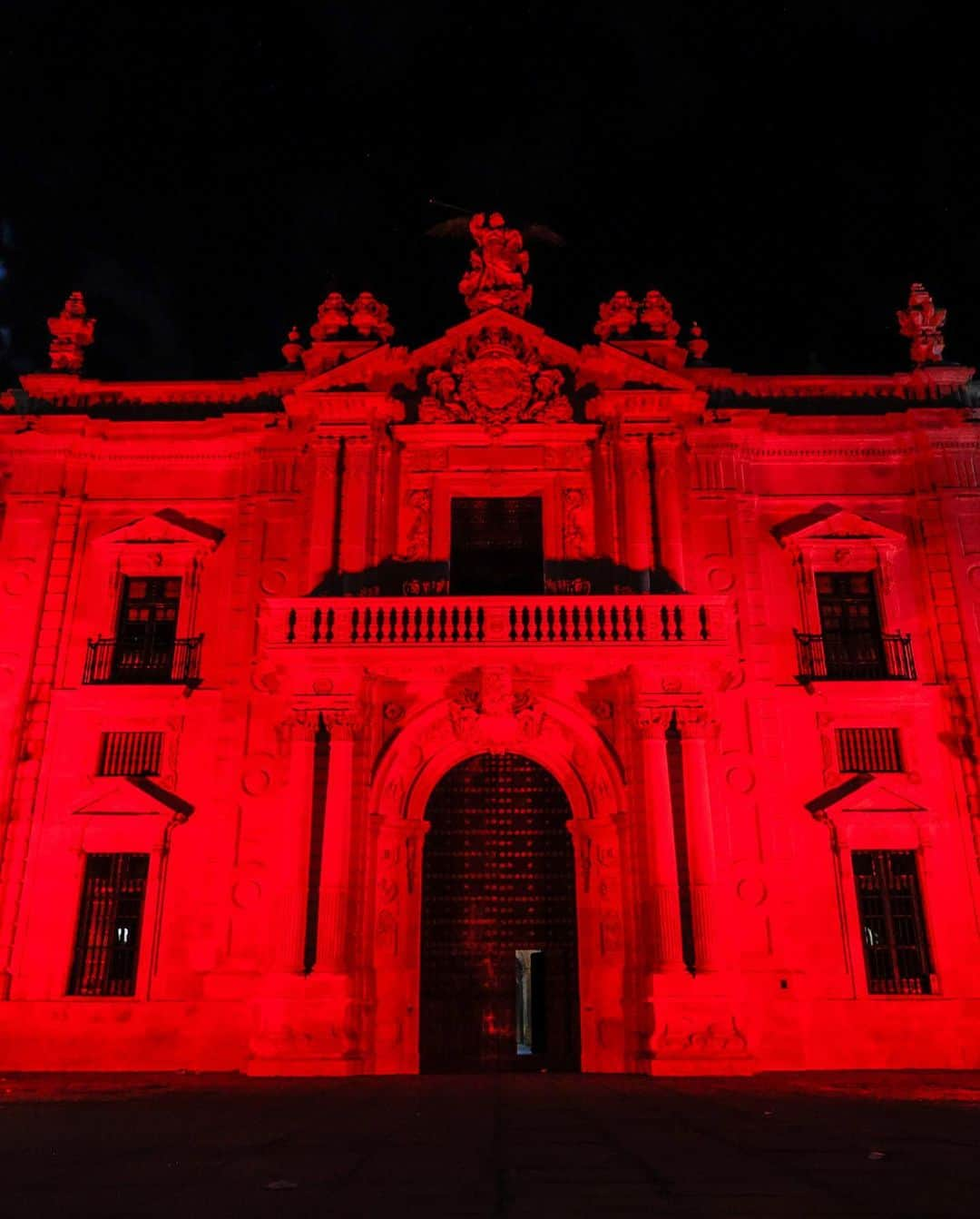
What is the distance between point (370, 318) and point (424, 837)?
11469 mm

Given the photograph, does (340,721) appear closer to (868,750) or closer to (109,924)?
(109,924)

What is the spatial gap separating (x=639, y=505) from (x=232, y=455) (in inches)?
352

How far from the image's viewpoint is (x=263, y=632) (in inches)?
689

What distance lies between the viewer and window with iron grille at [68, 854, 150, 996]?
57.2 ft

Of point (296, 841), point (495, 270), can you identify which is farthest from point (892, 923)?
point (495, 270)

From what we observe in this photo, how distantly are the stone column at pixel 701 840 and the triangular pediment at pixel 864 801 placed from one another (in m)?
2.40

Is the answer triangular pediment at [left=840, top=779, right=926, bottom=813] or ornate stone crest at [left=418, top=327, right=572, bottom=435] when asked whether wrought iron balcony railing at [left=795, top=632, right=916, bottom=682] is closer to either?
triangular pediment at [left=840, top=779, right=926, bottom=813]

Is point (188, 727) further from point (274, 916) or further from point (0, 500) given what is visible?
point (0, 500)

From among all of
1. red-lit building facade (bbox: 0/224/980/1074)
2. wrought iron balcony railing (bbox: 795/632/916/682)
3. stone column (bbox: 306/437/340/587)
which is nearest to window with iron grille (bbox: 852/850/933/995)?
red-lit building facade (bbox: 0/224/980/1074)

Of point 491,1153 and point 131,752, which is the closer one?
point 491,1153

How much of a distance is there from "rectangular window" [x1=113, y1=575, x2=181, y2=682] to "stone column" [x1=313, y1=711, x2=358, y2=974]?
443 cm

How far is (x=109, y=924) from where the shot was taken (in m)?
17.8

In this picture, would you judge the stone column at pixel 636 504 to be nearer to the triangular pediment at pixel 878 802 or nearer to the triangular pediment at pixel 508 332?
the triangular pediment at pixel 508 332

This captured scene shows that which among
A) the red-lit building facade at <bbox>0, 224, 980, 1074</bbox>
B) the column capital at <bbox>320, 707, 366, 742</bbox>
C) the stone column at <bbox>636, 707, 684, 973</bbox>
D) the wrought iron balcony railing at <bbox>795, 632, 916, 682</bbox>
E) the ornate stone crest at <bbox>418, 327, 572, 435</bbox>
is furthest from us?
the ornate stone crest at <bbox>418, 327, 572, 435</bbox>
